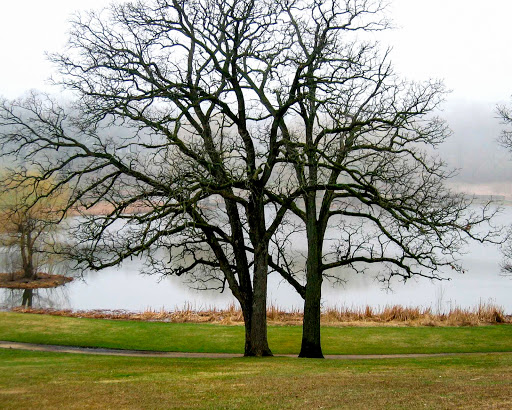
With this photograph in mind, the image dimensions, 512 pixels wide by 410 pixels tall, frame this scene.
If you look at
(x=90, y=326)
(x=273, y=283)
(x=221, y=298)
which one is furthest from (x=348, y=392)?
(x=273, y=283)

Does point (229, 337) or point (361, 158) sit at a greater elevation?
point (361, 158)

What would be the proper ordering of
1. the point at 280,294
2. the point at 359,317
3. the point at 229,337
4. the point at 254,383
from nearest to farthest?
the point at 254,383
the point at 229,337
the point at 359,317
the point at 280,294

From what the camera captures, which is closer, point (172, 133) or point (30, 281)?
point (172, 133)

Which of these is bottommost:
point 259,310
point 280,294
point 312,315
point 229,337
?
point 229,337

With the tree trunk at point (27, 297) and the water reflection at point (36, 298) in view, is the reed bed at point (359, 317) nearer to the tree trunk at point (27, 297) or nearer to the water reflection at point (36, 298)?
the water reflection at point (36, 298)

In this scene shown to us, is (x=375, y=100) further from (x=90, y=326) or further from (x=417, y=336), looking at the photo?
(x=90, y=326)

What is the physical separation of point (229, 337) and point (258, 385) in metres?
11.4

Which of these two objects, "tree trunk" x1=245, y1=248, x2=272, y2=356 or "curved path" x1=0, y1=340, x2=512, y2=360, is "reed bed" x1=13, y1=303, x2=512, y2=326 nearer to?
"curved path" x1=0, y1=340, x2=512, y2=360

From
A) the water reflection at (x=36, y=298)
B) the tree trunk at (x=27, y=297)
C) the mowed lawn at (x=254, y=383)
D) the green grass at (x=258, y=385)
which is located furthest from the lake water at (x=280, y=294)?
the green grass at (x=258, y=385)

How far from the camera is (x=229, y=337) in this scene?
21125 millimetres

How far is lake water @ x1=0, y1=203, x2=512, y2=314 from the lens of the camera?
3256 cm

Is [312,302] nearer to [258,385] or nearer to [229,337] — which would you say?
[229,337]

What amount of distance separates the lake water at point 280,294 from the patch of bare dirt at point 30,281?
801 mm

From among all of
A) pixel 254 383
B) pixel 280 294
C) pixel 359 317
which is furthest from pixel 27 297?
pixel 254 383
